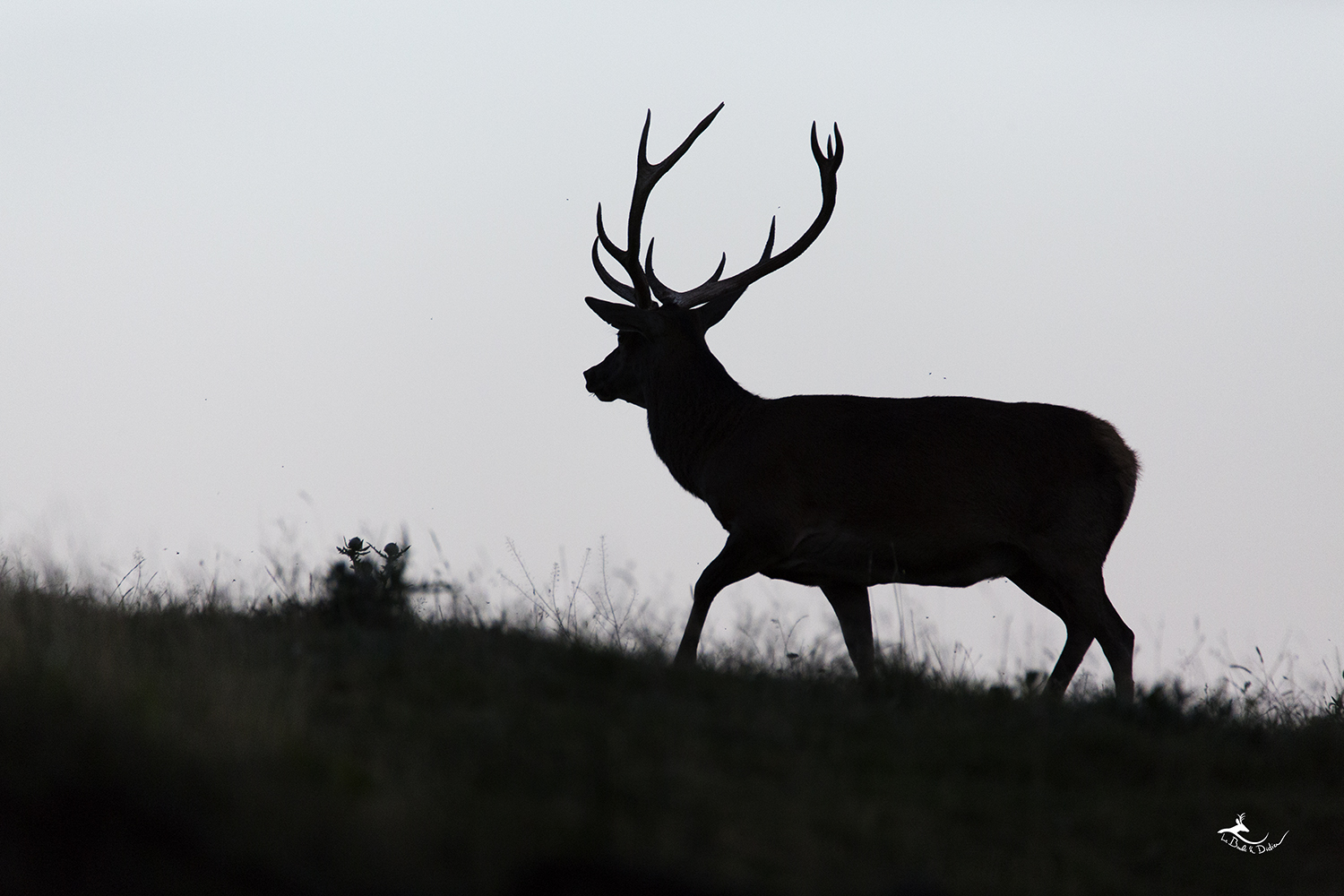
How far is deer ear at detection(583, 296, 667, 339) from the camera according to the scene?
9.28 m

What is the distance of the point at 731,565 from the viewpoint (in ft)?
25.7

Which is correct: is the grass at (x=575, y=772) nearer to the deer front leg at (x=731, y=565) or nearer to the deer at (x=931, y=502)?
the deer front leg at (x=731, y=565)

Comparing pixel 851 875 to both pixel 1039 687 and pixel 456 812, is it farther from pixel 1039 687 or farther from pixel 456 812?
pixel 1039 687

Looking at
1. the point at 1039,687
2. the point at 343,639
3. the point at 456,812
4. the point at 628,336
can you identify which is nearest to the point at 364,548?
the point at 343,639

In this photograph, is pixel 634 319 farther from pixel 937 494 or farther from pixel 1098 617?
pixel 1098 617

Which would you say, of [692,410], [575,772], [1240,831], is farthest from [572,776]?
[692,410]

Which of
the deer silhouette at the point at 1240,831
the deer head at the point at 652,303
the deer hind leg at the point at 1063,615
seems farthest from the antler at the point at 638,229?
the deer silhouette at the point at 1240,831

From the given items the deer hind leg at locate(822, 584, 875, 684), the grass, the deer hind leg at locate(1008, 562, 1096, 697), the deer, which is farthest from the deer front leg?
the deer hind leg at locate(1008, 562, 1096, 697)

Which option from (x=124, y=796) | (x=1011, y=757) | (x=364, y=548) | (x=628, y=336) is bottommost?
(x=124, y=796)

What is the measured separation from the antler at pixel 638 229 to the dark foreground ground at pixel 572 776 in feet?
11.5

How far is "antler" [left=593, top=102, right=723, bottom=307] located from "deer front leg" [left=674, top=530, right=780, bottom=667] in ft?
7.12

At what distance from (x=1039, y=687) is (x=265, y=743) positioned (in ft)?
12.7

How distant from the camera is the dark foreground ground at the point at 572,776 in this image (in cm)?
345

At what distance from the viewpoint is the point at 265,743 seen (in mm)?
4094
